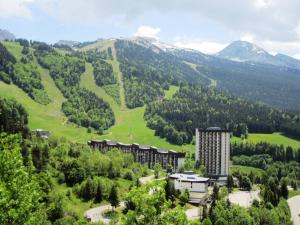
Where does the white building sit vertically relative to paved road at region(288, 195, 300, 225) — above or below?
above

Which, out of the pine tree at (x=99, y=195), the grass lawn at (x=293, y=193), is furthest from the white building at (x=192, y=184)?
the grass lawn at (x=293, y=193)

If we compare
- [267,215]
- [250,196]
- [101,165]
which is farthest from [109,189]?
[250,196]

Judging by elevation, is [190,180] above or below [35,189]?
below

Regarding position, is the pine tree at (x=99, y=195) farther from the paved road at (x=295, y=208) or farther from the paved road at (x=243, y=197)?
the paved road at (x=295, y=208)

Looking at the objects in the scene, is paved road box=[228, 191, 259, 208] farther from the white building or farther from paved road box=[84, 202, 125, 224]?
paved road box=[84, 202, 125, 224]

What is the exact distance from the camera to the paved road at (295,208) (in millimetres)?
147300

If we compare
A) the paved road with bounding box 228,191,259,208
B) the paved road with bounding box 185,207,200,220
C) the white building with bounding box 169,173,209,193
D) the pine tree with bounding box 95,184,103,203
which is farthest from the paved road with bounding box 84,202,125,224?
the paved road with bounding box 228,191,259,208

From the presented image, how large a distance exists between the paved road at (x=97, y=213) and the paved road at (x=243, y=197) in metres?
43.7

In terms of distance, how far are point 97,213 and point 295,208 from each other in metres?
77.6

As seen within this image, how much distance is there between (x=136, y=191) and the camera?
2795 centimetres

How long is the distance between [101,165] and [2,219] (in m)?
128

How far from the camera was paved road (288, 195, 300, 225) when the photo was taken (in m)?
147

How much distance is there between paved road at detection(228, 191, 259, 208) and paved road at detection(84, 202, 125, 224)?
4372 cm

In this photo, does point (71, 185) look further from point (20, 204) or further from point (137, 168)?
point (20, 204)
